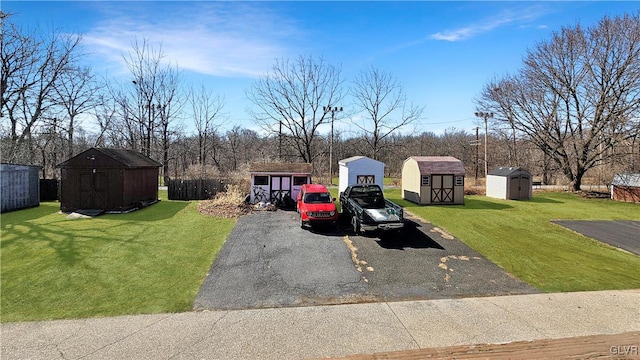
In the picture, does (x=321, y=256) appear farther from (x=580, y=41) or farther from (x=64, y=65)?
(x=580, y=41)

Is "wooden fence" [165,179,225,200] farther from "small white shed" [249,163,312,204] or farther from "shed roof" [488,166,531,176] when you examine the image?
"shed roof" [488,166,531,176]

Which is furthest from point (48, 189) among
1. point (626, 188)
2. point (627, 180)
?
point (627, 180)

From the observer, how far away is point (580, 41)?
28469 millimetres

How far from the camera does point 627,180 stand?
83.3 feet

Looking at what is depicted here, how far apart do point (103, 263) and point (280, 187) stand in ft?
36.3

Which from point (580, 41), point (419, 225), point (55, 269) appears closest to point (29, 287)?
point (55, 269)

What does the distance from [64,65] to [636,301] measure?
128ft

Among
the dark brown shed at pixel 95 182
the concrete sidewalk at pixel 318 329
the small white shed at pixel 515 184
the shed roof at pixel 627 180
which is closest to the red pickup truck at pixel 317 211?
the concrete sidewalk at pixel 318 329

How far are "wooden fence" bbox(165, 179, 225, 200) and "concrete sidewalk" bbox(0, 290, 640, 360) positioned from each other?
640 inches

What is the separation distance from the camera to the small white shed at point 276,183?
63.8 ft

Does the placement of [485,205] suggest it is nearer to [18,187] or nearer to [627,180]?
[627,180]

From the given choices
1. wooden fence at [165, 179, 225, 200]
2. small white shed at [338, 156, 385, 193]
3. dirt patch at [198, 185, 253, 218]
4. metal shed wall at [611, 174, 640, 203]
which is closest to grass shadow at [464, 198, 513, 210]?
small white shed at [338, 156, 385, 193]

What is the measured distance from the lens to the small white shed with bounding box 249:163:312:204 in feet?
63.8

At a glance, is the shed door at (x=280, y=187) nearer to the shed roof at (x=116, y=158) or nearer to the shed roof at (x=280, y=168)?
the shed roof at (x=280, y=168)
